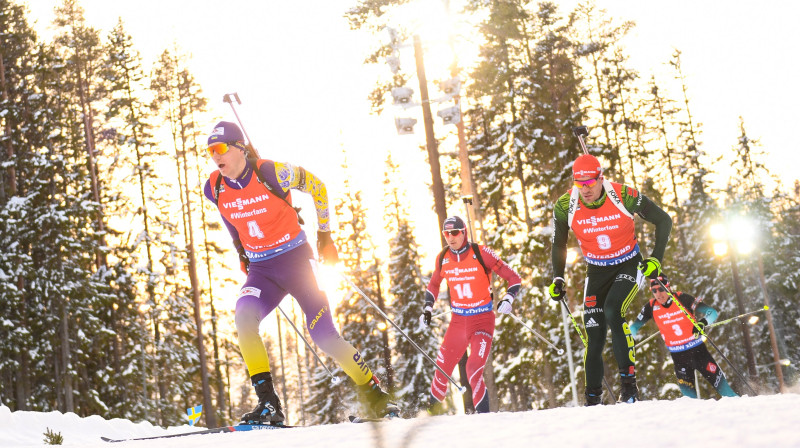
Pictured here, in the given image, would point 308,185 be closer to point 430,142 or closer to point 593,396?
point 593,396

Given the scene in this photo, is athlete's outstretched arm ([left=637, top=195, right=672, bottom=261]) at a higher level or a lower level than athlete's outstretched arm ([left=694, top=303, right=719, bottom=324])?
higher

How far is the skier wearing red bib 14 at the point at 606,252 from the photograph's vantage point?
6398 mm

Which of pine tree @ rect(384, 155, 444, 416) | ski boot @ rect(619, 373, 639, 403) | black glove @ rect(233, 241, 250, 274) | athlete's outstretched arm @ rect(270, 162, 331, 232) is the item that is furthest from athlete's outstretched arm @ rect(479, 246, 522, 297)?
pine tree @ rect(384, 155, 444, 416)

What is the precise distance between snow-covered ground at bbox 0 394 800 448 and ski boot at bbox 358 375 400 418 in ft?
5.14

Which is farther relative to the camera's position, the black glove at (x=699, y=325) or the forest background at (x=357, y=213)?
the forest background at (x=357, y=213)

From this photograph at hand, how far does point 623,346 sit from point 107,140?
91.4 ft

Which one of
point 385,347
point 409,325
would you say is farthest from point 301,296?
point 385,347

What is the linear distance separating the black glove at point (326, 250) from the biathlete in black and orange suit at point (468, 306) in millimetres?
2746

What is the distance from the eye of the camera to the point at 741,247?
34750 millimetres

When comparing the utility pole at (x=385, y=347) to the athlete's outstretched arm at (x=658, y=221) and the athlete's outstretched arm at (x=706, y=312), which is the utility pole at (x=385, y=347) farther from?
the athlete's outstretched arm at (x=658, y=221)

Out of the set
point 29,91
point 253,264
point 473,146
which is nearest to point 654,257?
point 253,264

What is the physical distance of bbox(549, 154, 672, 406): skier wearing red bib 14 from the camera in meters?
6.40

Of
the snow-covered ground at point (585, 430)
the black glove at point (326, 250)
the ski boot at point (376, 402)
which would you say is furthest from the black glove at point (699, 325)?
the snow-covered ground at point (585, 430)

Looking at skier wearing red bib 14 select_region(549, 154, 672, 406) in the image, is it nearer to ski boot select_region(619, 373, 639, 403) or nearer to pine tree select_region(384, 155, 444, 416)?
ski boot select_region(619, 373, 639, 403)
